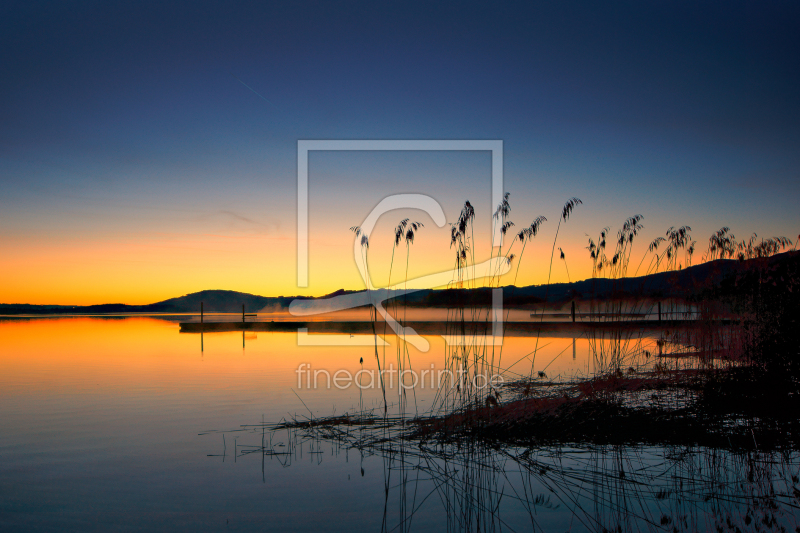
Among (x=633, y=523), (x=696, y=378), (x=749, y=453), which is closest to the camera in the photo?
(x=633, y=523)

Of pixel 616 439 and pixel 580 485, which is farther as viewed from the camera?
pixel 616 439

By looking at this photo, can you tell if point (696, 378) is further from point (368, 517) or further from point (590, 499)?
point (368, 517)

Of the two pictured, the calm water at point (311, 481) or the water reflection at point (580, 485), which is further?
the calm water at point (311, 481)

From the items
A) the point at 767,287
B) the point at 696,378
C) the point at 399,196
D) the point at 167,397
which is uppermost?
the point at 399,196

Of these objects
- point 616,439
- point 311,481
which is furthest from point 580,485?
point 311,481

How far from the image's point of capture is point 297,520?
4828 millimetres

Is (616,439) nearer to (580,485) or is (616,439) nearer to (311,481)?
(580,485)

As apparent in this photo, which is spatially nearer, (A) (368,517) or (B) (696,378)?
(A) (368,517)

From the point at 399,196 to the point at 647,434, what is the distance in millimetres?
6247

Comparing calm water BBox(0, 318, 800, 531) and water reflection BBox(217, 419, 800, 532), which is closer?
water reflection BBox(217, 419, 800, 532)

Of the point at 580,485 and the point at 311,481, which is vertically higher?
the point at 580,485

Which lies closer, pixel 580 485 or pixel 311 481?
pixel 580 485

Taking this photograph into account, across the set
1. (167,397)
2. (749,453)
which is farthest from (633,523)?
(167,397)

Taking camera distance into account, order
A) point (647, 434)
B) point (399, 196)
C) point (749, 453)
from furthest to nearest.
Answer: point (399, 196) → point (647, 434) → point (749, 453)
